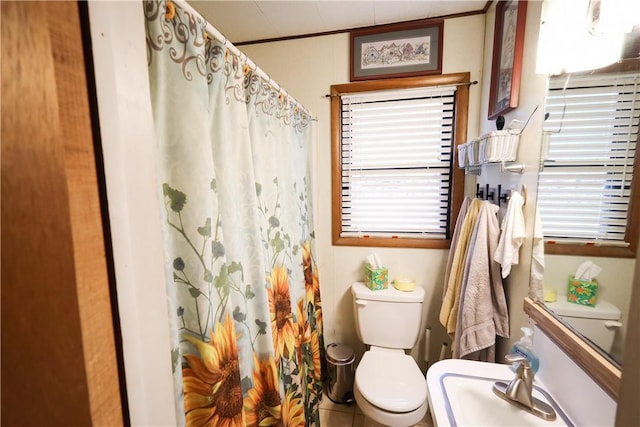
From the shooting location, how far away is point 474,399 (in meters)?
0.85

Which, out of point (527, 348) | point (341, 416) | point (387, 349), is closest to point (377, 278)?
point (387, 349)

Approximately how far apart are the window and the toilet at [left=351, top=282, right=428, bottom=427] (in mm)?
339

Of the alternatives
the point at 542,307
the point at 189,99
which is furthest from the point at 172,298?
the point at 542,307

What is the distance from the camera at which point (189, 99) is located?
65 cm

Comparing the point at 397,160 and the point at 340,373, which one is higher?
the point at 397,160

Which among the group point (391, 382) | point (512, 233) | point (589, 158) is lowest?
point (391, 382)

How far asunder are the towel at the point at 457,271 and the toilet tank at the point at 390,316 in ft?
0.58

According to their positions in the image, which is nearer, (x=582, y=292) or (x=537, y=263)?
(x=582, y=292)

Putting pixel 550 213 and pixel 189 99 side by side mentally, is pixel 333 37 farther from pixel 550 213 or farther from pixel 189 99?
pixel 550 213

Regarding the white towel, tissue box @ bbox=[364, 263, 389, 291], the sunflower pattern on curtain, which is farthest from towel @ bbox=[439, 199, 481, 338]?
the sunflower pattern on curtain

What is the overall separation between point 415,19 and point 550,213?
4.31ft

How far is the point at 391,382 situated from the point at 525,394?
2.34ft

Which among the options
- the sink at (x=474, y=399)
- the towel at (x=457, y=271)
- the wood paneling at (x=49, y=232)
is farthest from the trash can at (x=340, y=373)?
the wood paneling at (x=49, y=232)

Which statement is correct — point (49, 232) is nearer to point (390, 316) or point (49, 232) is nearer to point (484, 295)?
point (484, 295)
